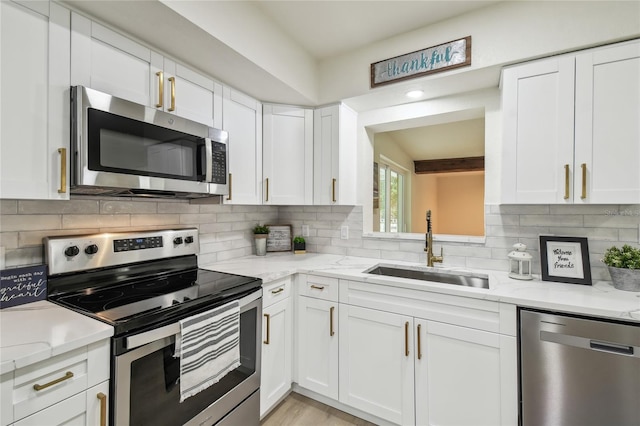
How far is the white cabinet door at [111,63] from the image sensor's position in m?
1.27

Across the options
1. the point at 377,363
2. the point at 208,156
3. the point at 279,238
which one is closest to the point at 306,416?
the point at 377,363

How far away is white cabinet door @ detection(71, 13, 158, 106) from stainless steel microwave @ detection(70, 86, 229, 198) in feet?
0.31

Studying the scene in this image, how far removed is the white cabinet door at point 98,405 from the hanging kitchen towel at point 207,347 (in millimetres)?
264

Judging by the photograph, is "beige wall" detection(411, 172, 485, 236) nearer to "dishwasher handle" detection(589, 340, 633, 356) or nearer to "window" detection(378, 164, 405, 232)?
"window" detection(378, 164, 405, 232)

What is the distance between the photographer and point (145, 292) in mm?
1477

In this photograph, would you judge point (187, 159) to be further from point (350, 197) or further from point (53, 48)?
point (350, 197)

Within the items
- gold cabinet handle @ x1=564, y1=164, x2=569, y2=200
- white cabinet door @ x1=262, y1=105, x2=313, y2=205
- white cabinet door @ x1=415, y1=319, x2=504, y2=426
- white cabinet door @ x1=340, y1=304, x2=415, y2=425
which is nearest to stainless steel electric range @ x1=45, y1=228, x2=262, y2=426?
white cabinet door @ x1=340, y1=304, x2=415, y2=425

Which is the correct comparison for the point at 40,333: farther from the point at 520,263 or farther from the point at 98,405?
the point at 520,263

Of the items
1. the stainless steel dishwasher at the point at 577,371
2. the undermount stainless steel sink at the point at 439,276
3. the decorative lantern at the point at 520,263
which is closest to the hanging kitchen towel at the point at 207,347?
the undermount stainless steel sink at the point at 439,276

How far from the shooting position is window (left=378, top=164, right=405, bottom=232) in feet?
9.50

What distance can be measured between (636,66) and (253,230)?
2.60 m

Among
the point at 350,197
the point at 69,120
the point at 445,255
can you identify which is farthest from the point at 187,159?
the point at 445,255

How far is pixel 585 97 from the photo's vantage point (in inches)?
61.4

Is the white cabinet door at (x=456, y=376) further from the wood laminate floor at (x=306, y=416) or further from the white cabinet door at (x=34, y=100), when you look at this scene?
the white cabinet door at (x=34, y=100)
